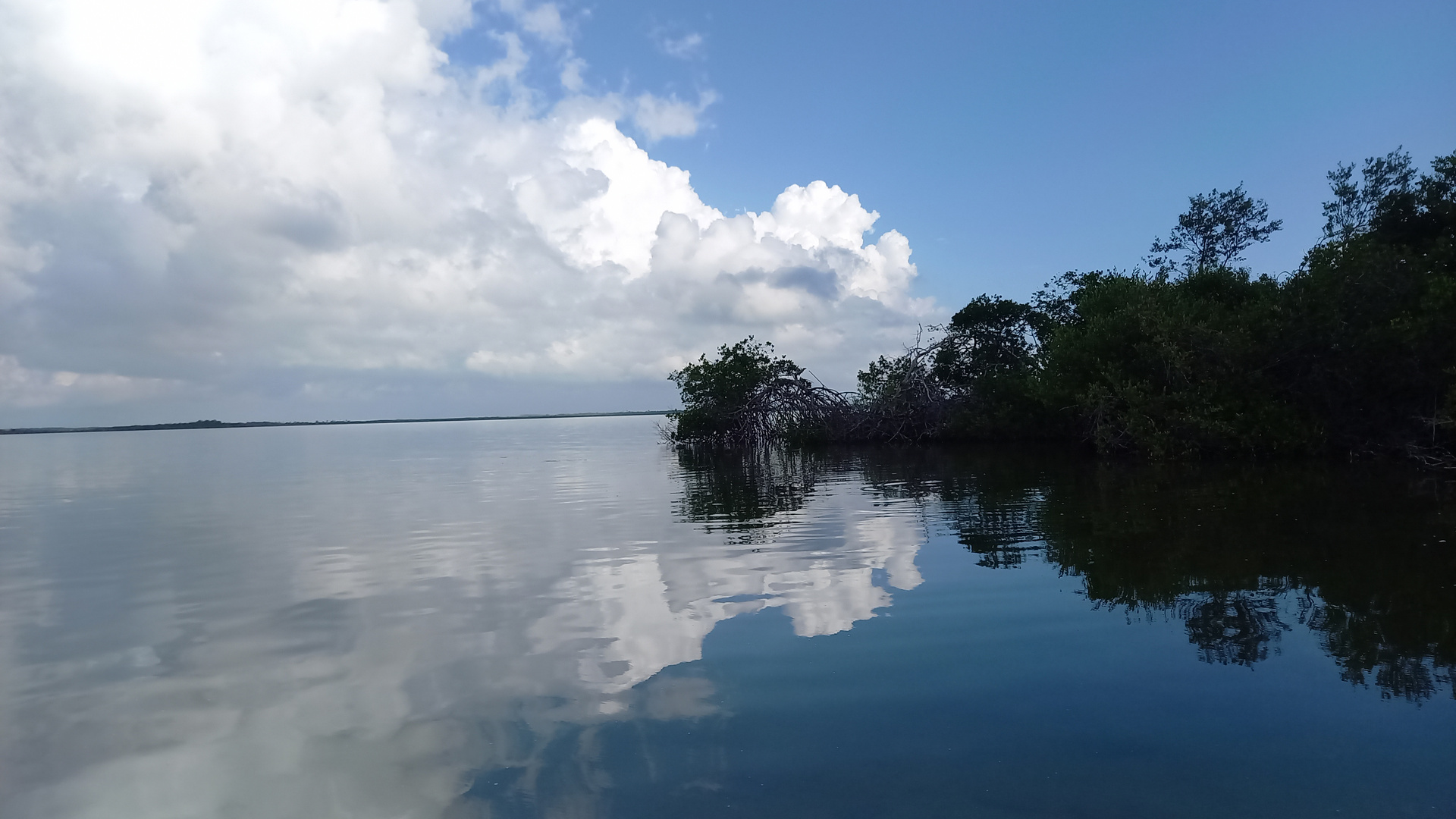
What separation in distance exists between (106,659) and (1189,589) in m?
11.2

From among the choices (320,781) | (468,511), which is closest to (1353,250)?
(468,511)

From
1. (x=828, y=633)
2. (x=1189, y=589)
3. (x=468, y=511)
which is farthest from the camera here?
(x=468, y=511)

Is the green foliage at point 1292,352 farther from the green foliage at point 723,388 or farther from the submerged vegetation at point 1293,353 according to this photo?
the green foliage at point 723,388

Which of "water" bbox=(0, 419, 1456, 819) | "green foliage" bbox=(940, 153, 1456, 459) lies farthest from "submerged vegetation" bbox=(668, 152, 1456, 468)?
"water" bbox=(0, 419, 1456, 819)

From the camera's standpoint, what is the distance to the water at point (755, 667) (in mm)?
4879

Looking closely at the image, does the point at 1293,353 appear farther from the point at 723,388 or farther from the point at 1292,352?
the point at 723,388

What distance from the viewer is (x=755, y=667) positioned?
702 centimetres

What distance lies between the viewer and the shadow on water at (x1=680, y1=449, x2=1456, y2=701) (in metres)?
7.23

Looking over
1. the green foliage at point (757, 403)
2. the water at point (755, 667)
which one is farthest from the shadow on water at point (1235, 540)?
the green foliage at point (757, 403)

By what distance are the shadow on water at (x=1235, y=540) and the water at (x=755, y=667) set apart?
0.26 feet

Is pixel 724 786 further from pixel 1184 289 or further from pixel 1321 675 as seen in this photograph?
pixel 1184 289

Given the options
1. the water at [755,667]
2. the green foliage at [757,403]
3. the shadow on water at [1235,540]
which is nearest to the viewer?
the water at [755,667]

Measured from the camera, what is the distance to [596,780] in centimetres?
500

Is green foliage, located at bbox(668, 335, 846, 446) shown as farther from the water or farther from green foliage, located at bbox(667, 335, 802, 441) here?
the water
